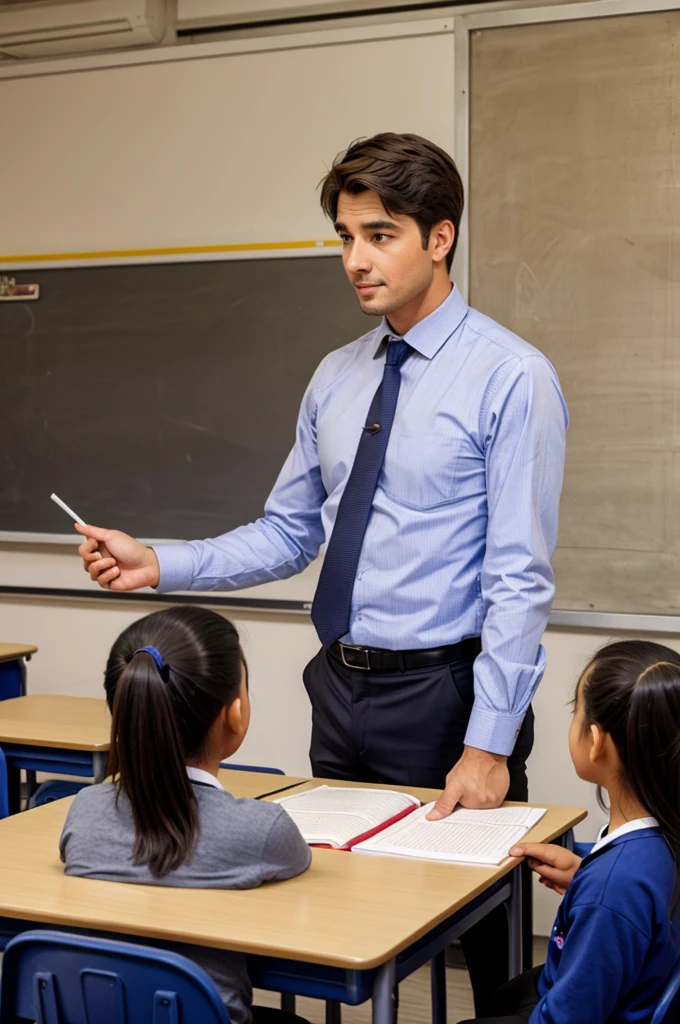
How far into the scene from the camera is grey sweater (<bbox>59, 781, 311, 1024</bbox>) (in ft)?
5.02

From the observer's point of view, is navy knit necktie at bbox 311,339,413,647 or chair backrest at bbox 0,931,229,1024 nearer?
chair backrest at bbox 0,931,229,1024

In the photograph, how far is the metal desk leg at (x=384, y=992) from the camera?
1383 millimetres

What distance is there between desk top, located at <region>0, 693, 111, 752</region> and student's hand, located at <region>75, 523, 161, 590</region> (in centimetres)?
84

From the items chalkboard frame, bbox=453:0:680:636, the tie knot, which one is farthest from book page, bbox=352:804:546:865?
chalkboard frame, bbox=453:0:680:636

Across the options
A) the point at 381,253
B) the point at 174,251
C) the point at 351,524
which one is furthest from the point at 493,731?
the point at 174,251

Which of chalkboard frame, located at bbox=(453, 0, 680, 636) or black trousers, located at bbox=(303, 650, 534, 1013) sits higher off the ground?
chalkboard frame, located at bbox=(453, 0, 680, 636)

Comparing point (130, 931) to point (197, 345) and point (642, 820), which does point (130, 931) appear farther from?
point (197, 345)

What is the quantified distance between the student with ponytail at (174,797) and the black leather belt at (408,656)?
45cm

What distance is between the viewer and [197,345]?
3859 millimetres

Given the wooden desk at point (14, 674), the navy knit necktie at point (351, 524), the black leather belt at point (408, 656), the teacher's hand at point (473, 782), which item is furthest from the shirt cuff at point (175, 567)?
the wooden desk at point (14, 674)

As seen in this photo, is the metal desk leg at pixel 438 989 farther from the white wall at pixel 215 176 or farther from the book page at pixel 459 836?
the white wall at pixel 215 176

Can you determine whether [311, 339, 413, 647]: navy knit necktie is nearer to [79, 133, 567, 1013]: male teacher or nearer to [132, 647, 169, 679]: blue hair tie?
[79, 133, 567, 1013]: male teacher

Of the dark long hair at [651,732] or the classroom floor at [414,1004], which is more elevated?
the dark long hair at [651,732]

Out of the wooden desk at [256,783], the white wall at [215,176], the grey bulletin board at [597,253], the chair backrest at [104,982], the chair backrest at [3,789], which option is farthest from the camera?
the white wall at [215,176]
